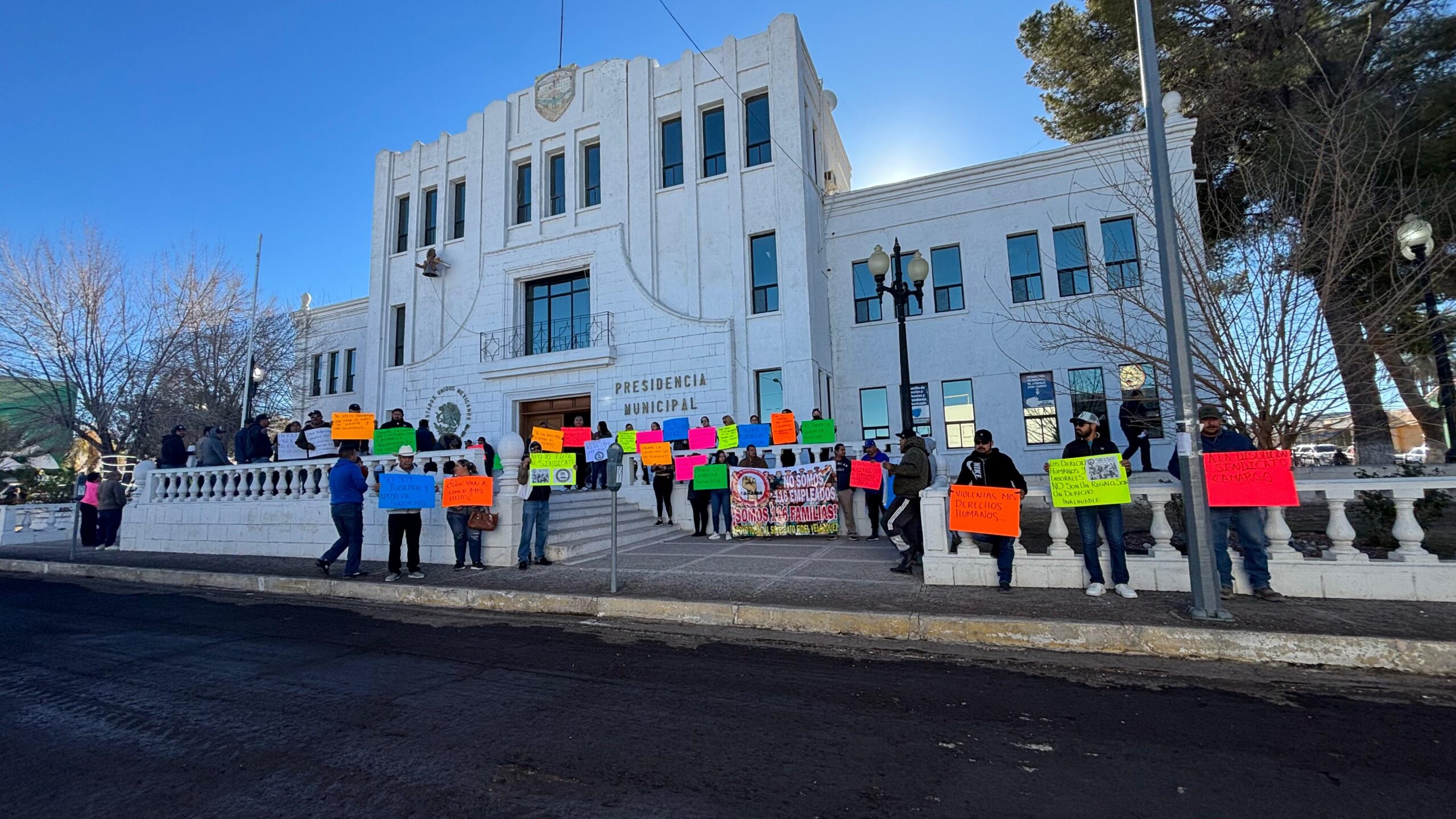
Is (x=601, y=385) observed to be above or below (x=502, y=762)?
above

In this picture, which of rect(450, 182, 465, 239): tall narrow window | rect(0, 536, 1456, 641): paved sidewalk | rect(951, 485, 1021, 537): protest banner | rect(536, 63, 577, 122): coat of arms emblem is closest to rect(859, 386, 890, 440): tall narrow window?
rect(0, 536, 1456, 641): paved sidewalk

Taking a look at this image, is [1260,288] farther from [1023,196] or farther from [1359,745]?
[1023,196]

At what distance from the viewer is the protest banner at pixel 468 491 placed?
8867 mm

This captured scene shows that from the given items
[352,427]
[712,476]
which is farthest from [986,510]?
[352,427]

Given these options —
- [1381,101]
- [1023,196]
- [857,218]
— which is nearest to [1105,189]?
[1023,196]

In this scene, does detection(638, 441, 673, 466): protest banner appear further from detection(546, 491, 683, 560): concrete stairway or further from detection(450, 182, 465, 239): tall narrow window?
detection(450, 182, 465, 239): tall narrow window

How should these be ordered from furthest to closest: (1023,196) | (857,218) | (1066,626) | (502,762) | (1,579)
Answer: (857,218)
(1023,196)
(1,579)
(1066,626)
(502,762)

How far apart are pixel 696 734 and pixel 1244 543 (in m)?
5.85

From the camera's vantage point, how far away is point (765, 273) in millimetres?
17547

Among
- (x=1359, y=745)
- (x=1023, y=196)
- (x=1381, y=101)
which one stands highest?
(x=1023, y=196)

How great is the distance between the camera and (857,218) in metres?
18.7

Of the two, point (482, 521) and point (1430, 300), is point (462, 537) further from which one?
point (1430, 300)

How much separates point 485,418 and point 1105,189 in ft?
61.9

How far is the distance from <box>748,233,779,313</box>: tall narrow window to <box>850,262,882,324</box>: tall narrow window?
2.76m
